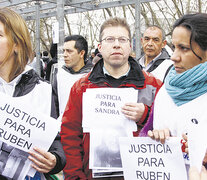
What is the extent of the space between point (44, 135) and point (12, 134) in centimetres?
18

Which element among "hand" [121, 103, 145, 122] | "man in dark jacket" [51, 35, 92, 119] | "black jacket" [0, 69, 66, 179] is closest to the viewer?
"black jacket" [0, 69, 66, 179]

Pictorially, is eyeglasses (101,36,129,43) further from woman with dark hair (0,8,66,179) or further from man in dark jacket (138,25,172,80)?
man in dark jacket (138,25,172,80)

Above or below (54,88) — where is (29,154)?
below

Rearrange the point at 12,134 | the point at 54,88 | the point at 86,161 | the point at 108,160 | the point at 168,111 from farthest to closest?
the point at 54,88 → the point at 86,161 → the point at 108,160 → the point at 168,111 → the point at 12,134

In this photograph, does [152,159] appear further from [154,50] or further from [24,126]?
[154,50]

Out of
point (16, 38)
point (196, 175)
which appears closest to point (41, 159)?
point (16, 38)

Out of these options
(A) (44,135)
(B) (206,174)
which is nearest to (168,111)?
(B) (206,174)

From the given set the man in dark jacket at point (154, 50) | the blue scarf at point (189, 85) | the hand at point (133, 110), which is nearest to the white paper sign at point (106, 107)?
the hand at point (133, 110)

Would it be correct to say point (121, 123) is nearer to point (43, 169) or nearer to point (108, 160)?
point (108, 160)

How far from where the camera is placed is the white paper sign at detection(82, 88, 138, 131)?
83.0 inches

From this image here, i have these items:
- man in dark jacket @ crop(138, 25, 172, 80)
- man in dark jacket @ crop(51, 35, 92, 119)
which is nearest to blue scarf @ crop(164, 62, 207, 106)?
man in dark jacket @ crop(138, 25, 172, 80)

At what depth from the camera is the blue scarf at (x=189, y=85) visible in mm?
1747

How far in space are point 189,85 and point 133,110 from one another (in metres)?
0.45

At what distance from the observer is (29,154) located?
5.79ft
